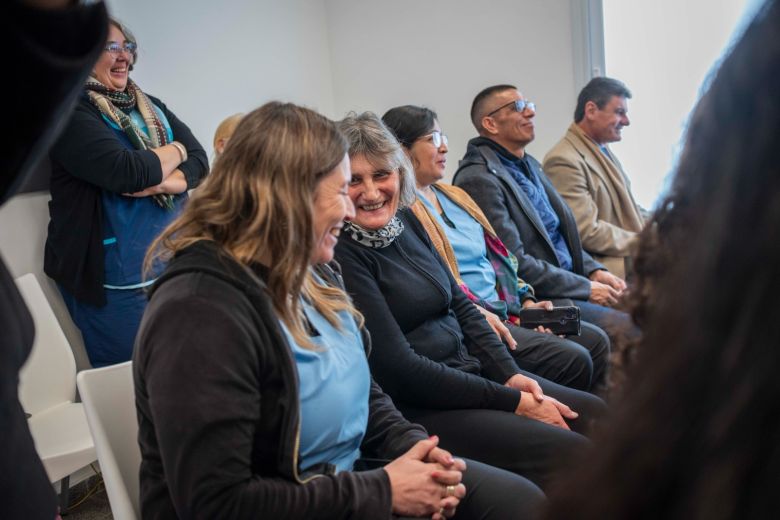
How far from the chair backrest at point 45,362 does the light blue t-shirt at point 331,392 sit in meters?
1.39

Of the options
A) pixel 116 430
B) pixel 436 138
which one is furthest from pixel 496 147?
pixel 116 430

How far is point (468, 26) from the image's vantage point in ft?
13.8

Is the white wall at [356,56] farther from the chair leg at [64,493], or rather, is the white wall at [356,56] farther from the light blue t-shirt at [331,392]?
the light blue t-shirt at [331,392]

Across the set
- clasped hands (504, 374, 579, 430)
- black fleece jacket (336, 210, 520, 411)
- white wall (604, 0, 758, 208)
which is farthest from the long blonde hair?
white wall (604, 0, 758, 208)

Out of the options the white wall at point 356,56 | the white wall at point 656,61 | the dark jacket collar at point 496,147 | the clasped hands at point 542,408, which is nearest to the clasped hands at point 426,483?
the clasped hands at point 542,408

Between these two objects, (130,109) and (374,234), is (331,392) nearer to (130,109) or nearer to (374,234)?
(374,234)

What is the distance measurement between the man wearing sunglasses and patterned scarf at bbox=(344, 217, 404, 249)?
0.93 meters

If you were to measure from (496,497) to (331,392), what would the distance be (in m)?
0.43

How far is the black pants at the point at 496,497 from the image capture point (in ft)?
4.36

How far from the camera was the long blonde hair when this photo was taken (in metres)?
1.14

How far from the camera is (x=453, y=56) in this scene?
4.27 m

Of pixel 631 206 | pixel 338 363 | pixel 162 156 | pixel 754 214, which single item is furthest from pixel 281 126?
pixel 631 206

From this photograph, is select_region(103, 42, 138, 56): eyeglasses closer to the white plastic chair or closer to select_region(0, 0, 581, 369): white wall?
select_region(0, 0, 581, 369): white wall

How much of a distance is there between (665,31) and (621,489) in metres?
4.07
